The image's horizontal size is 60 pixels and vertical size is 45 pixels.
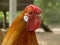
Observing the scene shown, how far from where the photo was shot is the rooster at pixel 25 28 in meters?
1.27

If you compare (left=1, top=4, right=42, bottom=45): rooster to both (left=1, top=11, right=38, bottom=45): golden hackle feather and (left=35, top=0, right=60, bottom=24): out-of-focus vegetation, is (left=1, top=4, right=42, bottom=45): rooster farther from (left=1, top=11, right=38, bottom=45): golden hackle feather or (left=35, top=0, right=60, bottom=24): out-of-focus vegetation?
(left=35, top=0, right=60, bottom=24): out-of-focus vegetation

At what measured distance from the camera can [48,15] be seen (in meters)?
2.77

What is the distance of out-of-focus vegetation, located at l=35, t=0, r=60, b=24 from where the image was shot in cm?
261

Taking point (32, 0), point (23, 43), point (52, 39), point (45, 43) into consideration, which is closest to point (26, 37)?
point (23, 43)

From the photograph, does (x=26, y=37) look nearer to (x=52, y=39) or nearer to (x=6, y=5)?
(x=6, y=5)

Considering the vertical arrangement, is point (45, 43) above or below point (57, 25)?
below

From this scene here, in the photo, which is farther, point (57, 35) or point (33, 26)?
point (57, 35)

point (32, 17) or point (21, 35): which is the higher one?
point (32, 17)

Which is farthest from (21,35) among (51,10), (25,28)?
(51,10)

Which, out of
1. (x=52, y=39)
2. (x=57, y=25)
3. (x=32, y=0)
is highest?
(x=32, y=0)

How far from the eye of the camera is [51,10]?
2715 millimetres

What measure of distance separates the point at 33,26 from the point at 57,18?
1563mm

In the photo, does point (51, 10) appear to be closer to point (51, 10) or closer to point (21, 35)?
point (51, 10)

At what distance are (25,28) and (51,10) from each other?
1.48 metres
